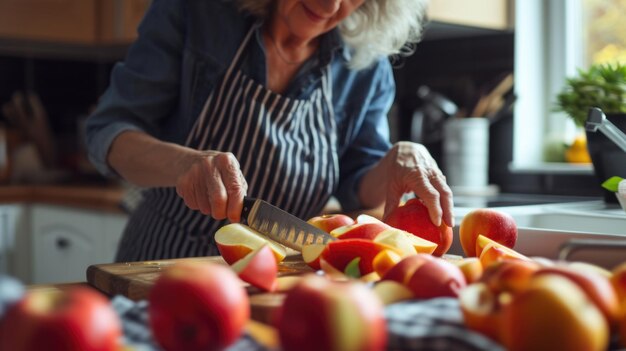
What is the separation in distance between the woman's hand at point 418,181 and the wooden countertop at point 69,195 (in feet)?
3.95

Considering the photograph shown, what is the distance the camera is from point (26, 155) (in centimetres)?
294

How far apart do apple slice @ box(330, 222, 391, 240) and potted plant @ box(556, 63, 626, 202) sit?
2.49ft

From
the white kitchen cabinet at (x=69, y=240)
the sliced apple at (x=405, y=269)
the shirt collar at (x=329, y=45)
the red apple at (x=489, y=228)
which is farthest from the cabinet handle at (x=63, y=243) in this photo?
the sliced apple at (x=405, y=269)

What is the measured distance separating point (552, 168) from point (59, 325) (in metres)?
1.99

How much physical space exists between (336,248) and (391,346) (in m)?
0.35

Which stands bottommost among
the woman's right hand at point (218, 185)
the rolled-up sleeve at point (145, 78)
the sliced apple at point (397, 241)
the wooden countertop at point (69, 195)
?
the wooden countertop at point (69, 195)

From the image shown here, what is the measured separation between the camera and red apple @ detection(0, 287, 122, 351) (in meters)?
0.53

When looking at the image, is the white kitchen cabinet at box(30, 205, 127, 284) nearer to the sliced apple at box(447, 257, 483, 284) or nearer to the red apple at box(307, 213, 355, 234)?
the red apple at box(307, 213, 355, 234)

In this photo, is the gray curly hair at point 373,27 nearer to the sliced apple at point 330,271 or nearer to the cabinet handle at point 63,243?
the sliced apple at point 330,271

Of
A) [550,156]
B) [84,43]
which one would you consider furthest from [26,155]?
[550,156]

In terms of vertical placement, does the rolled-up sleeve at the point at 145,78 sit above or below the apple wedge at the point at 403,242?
above

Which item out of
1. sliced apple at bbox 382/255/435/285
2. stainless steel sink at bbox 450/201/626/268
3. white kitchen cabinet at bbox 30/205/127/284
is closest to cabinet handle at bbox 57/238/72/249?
white kitchen cabinet at bbox 30/205/127/284

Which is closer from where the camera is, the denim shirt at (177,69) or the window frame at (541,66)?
the denim shirt at (177,69)

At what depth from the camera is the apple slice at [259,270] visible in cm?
88
